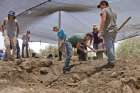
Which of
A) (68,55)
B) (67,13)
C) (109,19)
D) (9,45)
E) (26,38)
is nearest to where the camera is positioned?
(109,19)

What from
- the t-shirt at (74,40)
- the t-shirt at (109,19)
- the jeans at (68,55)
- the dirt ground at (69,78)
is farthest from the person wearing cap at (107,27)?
the t-shirt at (74,40)

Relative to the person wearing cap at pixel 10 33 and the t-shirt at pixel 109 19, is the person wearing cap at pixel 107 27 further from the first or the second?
the person wearing cap at pixel 10 33

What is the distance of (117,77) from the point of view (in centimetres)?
754

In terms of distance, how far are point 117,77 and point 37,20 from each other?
413 inches

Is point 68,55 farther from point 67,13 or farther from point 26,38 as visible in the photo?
point 26,38

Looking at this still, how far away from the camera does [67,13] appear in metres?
16.6

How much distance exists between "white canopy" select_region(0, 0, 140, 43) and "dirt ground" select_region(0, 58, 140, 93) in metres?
5.68

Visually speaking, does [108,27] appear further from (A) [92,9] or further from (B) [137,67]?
(A) [92,9]

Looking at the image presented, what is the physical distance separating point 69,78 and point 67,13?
8.78 metres

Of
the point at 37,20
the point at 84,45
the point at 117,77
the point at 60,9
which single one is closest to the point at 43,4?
the point at 60,9

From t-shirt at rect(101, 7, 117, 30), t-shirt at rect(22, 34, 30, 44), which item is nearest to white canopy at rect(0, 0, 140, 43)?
t-shirt at rect(22, 34, 30, 44)

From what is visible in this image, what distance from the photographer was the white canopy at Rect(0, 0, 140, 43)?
48.3 feet

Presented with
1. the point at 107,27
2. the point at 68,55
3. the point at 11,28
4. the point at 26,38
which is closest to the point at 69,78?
the point at 68,55

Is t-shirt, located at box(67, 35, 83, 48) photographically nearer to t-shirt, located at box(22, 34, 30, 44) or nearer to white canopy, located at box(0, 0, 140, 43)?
white canopy, located at box(0, 0, 140, 43)
